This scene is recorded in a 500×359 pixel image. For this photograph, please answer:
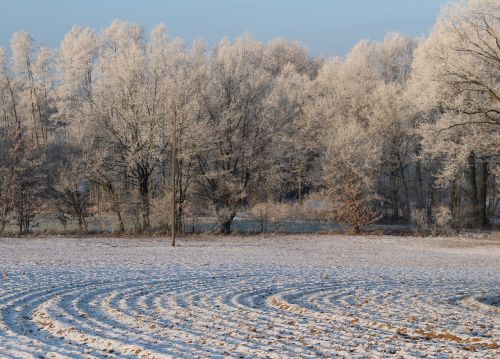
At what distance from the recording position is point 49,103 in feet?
203

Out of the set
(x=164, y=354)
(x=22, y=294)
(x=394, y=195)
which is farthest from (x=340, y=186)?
(x=164, y=354)

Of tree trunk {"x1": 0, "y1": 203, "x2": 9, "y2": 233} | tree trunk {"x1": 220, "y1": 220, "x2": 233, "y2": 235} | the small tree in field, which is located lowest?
tree trunk {"x1": 220, "y1": 220, "x2": 233, "y2": 235}

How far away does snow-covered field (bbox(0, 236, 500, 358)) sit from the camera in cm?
862

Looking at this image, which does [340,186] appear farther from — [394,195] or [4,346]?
[4,346]

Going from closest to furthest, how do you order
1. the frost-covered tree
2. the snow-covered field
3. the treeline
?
the snow-covered field
the treeline
the frost-covered tree

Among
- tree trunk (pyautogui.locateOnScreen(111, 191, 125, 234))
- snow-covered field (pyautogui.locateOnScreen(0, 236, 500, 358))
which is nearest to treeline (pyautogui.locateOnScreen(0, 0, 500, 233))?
tree trunk (pyautogui.locateOnScreen(111, 191, 125, 234))

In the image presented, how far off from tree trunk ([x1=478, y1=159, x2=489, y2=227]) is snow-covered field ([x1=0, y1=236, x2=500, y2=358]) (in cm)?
1757

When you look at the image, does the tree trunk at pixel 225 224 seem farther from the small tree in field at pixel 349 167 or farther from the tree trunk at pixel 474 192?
the tree trunk at pixel 474 192

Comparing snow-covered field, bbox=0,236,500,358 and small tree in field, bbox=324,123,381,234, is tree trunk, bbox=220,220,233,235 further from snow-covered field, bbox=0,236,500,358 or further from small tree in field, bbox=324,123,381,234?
snow-covered field, bbox=0,236,500,358

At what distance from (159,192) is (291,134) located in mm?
11027

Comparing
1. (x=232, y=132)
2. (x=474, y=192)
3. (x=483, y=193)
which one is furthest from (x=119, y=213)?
(x=483, y=193)

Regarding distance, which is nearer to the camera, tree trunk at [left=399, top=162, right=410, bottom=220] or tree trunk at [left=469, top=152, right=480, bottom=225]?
tree trunk at [left=469, top=152, right=480, bottom=225]

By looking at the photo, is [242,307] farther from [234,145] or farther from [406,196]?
[406,196]

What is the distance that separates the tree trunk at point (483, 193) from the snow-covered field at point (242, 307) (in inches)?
692
